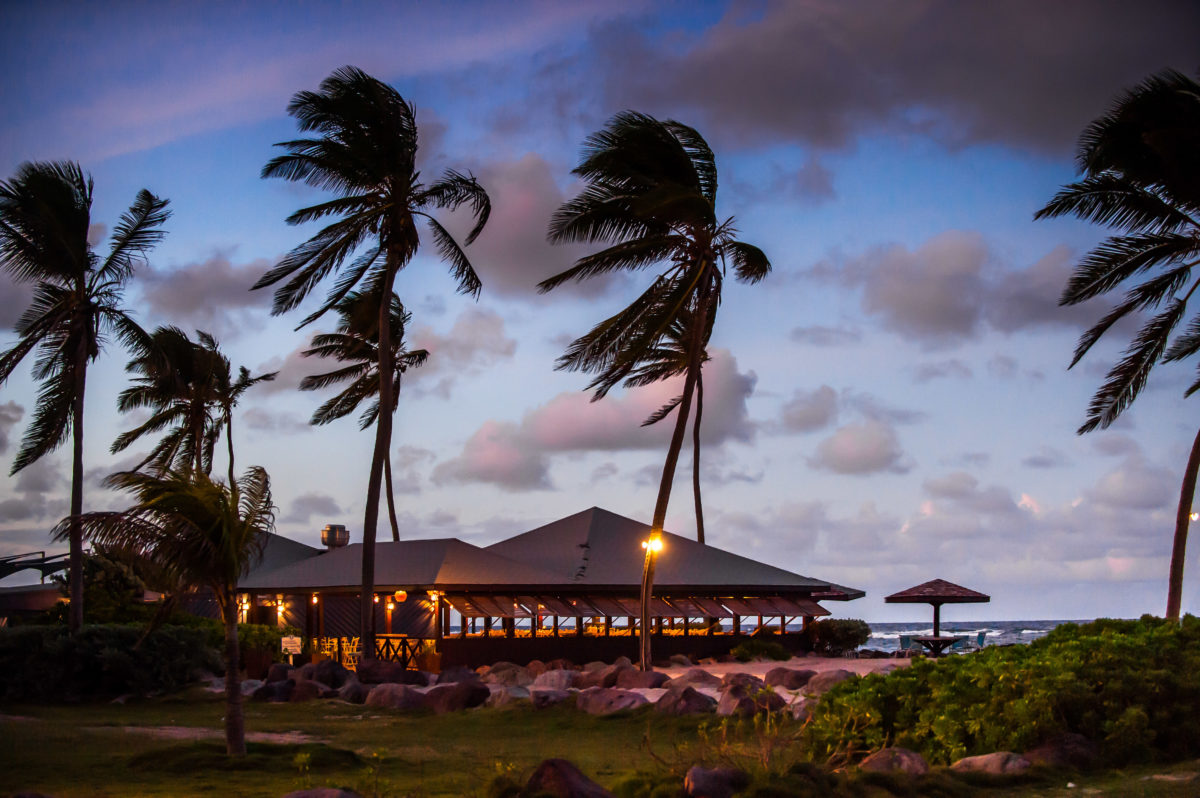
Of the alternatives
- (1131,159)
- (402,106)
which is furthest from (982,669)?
(402,106)

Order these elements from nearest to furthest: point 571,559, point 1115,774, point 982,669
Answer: point 1115,774, point 982,669, point 571,559

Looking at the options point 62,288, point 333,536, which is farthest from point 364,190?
point 333,536

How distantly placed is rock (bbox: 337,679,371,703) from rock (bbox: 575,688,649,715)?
4.80 meters

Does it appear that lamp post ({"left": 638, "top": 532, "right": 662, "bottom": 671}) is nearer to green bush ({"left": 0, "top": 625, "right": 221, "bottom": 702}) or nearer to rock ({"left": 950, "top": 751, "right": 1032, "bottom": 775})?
green bush ({"left": 0, "top": 625, "right": 221, "bottom": 702})

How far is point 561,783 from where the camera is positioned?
838 centimetres

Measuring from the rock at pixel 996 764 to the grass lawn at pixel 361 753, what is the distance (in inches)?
9.3

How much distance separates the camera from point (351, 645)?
28516 millimetres

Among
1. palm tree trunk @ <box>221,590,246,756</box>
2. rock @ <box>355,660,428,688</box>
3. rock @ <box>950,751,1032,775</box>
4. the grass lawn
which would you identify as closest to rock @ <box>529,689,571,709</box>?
the grass lawn

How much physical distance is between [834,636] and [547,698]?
1702 cm

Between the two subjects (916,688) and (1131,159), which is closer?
(916,688)

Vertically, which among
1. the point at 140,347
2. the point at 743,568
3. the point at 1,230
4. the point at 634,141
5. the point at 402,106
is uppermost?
the point at 402,106

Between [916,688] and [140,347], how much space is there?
18259mm

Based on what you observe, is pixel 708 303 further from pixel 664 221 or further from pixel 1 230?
pixel 1 230

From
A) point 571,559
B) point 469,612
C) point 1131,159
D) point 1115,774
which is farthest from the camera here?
point 571,559
